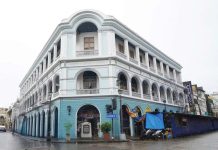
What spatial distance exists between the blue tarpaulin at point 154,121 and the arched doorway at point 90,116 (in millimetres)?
5375

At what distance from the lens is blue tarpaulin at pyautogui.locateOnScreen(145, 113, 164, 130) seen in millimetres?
21531

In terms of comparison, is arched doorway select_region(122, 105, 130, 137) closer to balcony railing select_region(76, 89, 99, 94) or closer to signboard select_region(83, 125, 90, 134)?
balcony railing select_region(76, 89, 99, 94)

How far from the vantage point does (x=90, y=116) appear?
73.9 feet

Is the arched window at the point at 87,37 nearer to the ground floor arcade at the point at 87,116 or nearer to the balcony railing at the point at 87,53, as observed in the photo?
the balcony railing at the point at 87,53

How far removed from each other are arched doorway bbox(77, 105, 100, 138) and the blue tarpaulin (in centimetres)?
538

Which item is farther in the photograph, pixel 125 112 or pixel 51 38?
pixel 51 38

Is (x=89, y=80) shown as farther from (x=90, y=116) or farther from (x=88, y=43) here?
(x=88, y=43)

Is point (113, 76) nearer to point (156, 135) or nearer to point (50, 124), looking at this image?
point (156, 135)

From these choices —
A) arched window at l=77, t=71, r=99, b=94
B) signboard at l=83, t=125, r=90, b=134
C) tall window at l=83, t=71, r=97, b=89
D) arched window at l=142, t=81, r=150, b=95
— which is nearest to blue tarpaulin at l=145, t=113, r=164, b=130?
signboard at l=83, t=125, r=90, b=134

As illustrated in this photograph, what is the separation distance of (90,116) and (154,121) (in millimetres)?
6897

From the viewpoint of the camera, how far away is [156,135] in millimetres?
20844

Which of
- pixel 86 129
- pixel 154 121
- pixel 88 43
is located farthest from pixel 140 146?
pixel 88 43

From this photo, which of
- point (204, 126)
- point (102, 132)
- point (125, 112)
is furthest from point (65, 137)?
point (204, 126)

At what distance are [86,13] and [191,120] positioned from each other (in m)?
19.1
